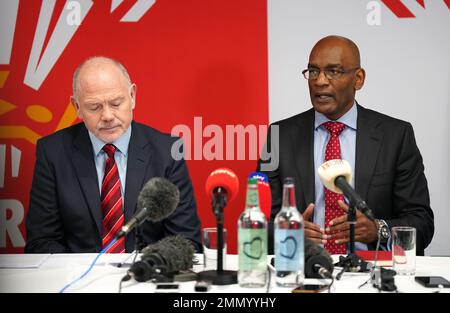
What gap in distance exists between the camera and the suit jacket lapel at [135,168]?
3.82 m

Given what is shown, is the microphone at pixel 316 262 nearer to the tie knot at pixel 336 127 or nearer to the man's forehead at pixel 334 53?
the tie knot at pixel 336 127

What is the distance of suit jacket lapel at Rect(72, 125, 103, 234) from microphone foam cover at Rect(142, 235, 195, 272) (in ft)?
3.95

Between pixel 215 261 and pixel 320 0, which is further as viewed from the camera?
pixel 320 0

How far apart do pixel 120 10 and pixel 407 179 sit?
2154 mm

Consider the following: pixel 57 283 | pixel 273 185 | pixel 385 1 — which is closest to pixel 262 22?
pixel 385 1

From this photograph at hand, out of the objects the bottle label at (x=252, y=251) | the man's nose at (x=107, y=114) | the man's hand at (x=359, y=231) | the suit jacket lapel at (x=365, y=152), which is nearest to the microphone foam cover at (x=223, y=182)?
the bottle label at (x=252, y=251)

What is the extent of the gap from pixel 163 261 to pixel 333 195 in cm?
175

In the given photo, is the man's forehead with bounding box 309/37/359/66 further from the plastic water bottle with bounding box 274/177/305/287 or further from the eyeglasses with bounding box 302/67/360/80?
the plastic water bottle with bounding box 274/177/305/287

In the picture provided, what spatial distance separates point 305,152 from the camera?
13.7ft

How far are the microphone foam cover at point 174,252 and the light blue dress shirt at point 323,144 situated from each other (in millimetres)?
1540

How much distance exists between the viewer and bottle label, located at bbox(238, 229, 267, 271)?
2387 millimetres

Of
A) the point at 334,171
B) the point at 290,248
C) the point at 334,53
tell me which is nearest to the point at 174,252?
the point at 290,248

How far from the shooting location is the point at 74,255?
314 cm
